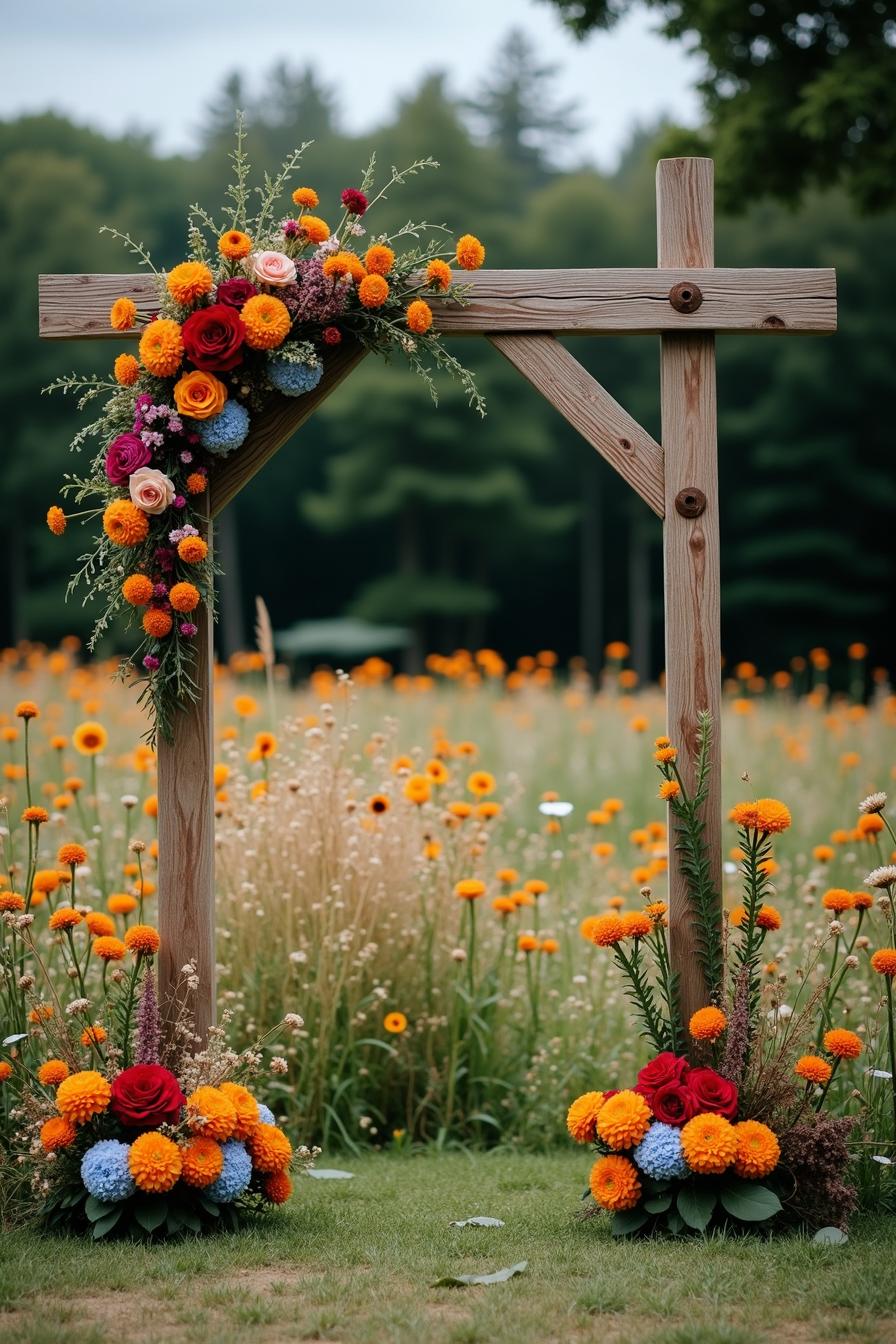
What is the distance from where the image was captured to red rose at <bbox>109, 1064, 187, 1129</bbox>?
135 inches

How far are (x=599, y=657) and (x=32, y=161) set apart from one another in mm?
14882

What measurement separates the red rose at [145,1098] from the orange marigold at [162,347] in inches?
74.6

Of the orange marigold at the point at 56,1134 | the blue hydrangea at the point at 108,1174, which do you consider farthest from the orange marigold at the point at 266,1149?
the orange marigold at the point at 56,1134

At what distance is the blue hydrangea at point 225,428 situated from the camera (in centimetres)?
369

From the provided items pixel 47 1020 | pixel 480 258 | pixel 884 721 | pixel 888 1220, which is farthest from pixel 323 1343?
pixel 884 721

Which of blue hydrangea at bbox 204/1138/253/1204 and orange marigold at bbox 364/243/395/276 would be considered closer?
blue hydrangea at bbox 204/1138/253/1204

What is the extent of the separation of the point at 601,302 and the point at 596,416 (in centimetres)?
33

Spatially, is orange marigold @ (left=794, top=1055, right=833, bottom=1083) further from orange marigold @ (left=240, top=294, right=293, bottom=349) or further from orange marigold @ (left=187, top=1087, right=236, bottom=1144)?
orange marigold @ (left=240, top=294, right=293, bottom=349)

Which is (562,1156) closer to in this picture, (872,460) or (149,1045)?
(149,1045)

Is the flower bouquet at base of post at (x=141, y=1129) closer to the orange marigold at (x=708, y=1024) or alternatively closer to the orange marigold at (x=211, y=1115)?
the orange marigold at (x=211, y=1115)

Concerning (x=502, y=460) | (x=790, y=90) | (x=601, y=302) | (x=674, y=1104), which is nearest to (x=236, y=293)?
(x=601, y=302)

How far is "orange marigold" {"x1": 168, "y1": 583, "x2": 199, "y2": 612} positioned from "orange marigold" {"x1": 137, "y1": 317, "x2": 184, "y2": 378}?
608mm

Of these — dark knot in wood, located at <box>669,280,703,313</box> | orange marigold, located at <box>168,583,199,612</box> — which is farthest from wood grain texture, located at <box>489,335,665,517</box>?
orange marigold, located at <box>168,583,199,612</box>

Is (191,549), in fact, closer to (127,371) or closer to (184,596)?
(184,596)
